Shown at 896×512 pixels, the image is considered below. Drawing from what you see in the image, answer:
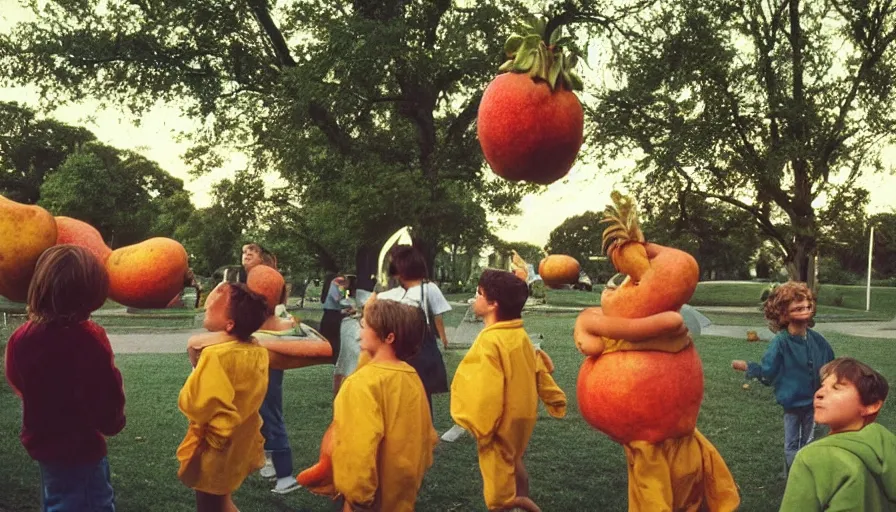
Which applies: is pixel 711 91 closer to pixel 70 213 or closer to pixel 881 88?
pixel 881 88

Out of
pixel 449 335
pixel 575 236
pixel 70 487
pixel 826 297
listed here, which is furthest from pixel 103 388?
pixel 575 236

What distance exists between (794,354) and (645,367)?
2329 millimetres

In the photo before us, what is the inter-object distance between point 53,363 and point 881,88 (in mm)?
22005

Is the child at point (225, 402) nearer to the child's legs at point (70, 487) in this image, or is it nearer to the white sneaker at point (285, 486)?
the child's legs at point (70, 487)

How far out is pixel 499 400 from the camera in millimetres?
4129

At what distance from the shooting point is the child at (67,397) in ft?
10.2

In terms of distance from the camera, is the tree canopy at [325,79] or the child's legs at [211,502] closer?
the child's legs at [211,502]

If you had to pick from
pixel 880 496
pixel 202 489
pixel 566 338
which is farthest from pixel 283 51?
pixel 880 496

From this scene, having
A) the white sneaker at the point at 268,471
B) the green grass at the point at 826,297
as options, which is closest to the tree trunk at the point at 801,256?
the green grass at the point at 826,297

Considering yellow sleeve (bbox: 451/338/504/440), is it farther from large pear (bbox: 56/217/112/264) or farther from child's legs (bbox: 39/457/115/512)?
large pear (bbox: 56/217/112/264)

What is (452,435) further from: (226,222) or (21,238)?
(226,222)

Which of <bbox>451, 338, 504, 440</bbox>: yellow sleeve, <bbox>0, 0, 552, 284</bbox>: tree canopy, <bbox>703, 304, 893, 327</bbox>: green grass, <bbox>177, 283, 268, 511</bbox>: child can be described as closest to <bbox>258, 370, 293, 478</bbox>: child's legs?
<bbox>177, 283, 268, 511</bbox>: child

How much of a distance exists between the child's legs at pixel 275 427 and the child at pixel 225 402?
115cm

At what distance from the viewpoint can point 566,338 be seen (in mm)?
17422
